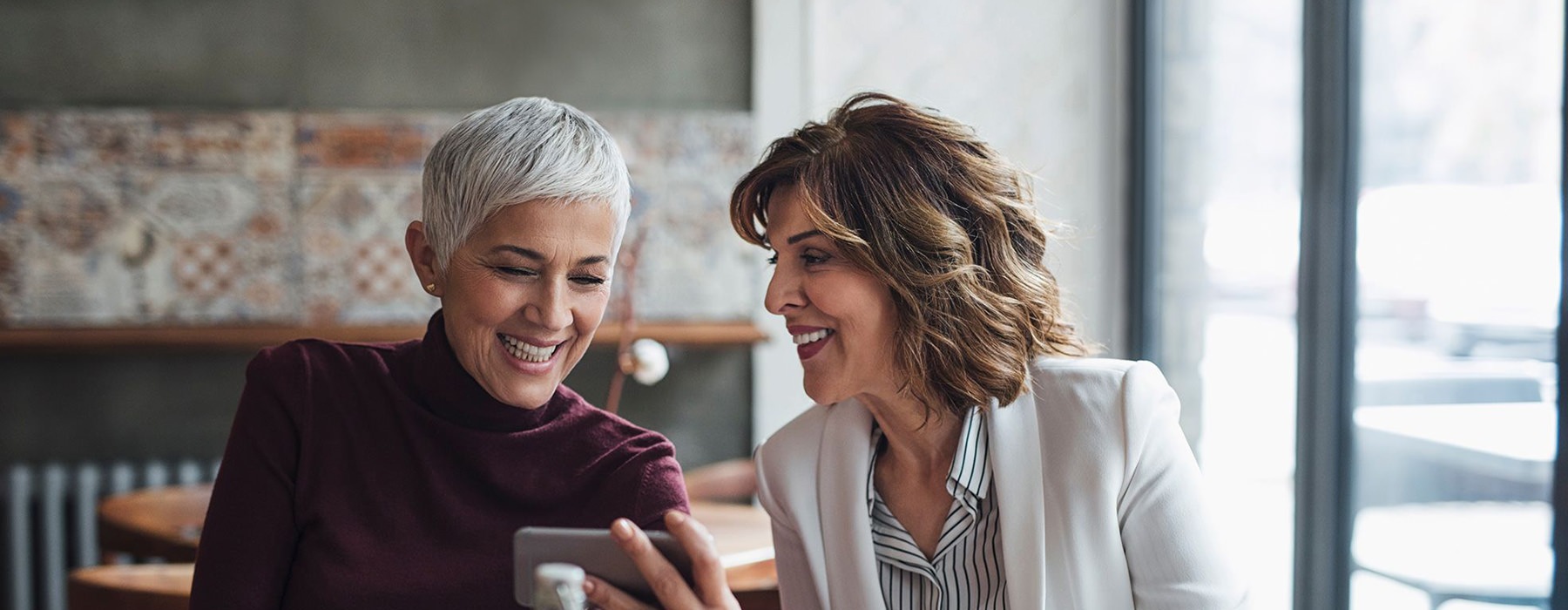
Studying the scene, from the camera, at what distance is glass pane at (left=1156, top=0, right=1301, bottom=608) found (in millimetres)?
3266

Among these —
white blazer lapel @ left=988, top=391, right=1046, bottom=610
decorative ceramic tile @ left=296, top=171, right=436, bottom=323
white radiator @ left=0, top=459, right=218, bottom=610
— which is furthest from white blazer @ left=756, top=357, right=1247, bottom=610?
white radiator @ left=0, top=459, right=218, bottom=610

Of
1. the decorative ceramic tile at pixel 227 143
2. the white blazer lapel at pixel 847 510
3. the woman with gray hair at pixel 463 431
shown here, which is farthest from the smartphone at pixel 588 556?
the decorative ceramic tile at pixel 227 143

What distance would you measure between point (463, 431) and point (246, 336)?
8.14ft

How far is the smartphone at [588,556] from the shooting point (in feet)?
3.51

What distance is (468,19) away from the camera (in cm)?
382

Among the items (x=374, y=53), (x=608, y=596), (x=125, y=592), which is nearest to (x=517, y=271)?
(x=608, y=596)

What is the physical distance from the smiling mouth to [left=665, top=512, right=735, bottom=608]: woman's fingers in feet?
1.16

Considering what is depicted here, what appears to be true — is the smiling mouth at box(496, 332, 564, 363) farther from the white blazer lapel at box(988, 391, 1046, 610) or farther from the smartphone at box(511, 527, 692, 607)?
the white blazer lapel at box(988, 391, 1046, 610)

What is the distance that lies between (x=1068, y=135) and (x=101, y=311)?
3.07 meters

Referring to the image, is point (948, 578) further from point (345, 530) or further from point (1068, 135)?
point (1068, 135)

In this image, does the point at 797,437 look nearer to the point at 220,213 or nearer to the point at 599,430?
the point at 599,430

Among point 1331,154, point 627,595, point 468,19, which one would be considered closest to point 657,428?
point 468,19

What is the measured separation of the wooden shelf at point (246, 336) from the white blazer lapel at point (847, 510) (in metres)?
2.04

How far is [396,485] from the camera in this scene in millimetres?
1402
